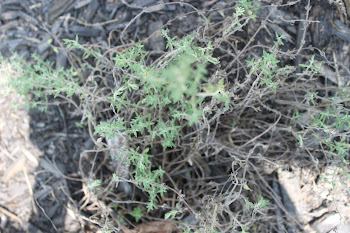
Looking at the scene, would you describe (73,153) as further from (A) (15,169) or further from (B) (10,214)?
(B) (10,214)

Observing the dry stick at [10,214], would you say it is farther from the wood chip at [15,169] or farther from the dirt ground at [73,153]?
the wood chip at [15,169]

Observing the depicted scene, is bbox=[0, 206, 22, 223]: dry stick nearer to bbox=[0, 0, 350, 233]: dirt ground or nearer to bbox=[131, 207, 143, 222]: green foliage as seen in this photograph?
bbox=[0, 0, 350, 233]: dirt ground

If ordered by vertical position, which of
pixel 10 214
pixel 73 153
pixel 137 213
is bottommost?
pixel 10 214

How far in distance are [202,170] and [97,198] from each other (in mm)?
694

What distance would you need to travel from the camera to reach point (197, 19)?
2070mm

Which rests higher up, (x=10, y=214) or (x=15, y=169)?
(x=15, y=169)

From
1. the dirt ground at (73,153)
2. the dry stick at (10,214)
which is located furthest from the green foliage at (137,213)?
the dry stick at (10,214)

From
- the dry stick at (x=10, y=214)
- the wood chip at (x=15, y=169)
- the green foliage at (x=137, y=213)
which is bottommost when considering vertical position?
the dry stick at (x=10, y=214)

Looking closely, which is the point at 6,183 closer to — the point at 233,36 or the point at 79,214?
the point at 79,214

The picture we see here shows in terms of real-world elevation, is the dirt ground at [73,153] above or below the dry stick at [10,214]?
above

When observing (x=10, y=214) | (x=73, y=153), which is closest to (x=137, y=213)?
(x=73, y=153)

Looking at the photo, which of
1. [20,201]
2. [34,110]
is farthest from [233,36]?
[20,201]

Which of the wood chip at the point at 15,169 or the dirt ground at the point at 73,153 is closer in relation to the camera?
the dirt ground at the point at 73,153

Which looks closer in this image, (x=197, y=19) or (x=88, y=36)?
(x=197, y=19)
